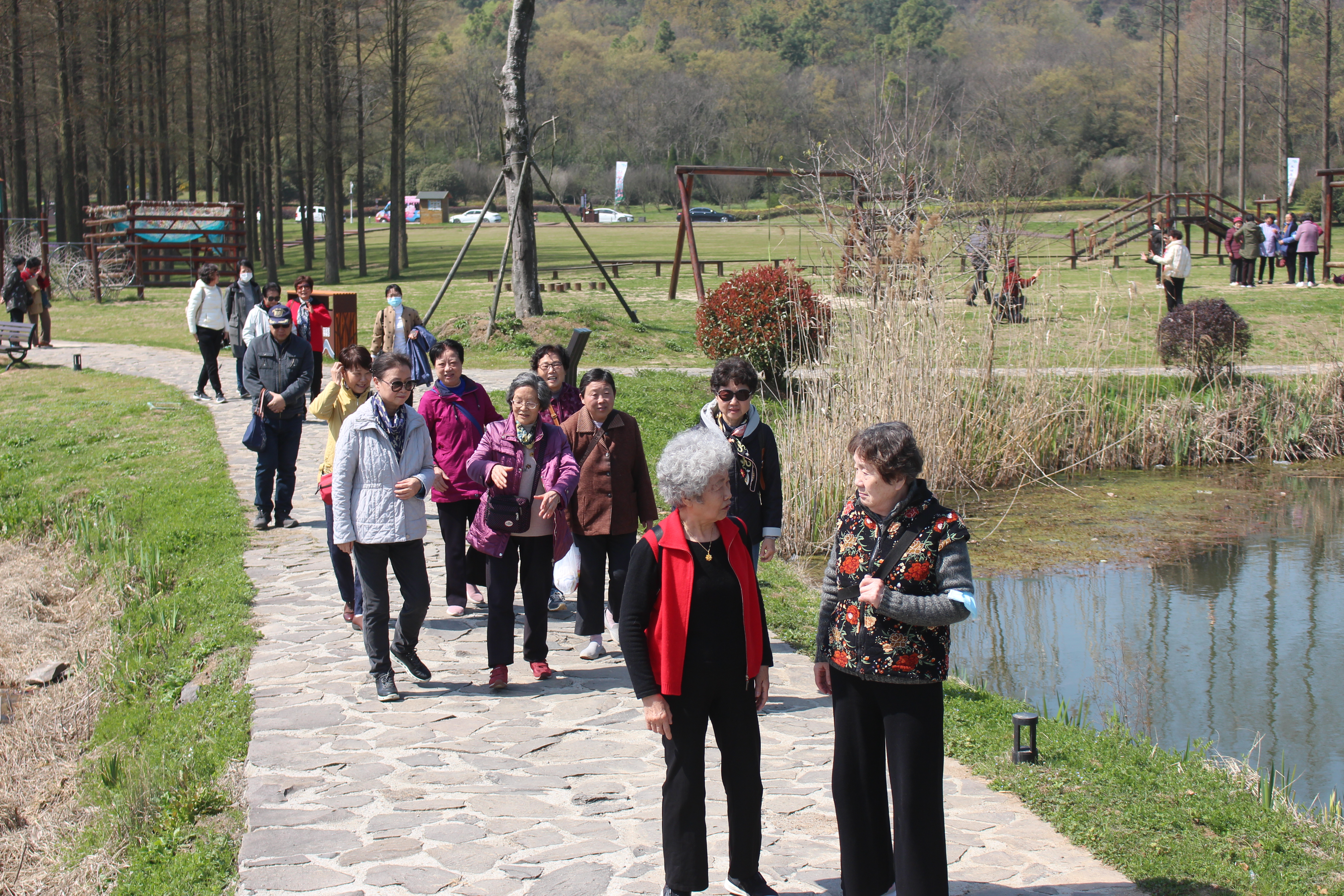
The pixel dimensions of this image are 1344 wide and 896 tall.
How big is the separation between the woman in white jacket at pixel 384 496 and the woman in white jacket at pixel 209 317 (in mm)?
9941

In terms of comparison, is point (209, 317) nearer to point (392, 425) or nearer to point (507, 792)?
point (392, 425)

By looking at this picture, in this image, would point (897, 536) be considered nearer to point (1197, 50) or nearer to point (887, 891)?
point (887, 891)

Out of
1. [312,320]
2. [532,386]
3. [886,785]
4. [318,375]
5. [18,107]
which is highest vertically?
[18,107]

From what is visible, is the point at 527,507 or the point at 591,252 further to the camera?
the point at 591,252

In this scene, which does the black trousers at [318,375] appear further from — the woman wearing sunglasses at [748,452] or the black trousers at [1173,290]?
the black trousers at [1173,290]

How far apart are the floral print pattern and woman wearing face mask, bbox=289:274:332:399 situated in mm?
9810

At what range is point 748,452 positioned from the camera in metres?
6.23

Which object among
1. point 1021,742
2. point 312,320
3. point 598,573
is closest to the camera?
point 1021,742

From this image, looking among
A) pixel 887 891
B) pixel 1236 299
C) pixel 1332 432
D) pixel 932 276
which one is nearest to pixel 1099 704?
pixel 887 891

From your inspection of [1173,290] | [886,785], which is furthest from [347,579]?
[1173,290]

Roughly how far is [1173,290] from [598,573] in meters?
16.0

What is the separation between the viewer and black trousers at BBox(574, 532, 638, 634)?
21.8ft

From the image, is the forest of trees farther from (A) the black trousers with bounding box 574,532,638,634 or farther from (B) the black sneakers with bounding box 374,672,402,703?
(B) the black sneakers with bounding box 374,672,402,703

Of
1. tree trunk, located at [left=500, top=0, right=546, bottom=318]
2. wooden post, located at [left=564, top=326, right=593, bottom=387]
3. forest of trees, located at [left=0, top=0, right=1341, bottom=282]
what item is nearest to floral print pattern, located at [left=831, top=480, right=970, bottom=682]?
wooden post, located at [left=564, top=326, right=593, bottom=387]
